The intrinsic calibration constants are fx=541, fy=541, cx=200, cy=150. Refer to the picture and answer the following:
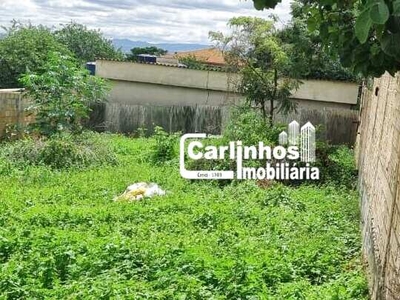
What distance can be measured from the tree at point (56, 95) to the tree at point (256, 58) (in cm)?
325

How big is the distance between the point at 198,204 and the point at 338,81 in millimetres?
9831

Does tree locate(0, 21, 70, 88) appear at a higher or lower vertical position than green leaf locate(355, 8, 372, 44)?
higher

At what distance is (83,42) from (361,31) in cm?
3183

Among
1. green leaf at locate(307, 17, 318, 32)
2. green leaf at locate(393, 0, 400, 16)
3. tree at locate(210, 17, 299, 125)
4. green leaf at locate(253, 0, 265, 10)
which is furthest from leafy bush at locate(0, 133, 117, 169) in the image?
green leaf at locate(393, 0, 400, 16)

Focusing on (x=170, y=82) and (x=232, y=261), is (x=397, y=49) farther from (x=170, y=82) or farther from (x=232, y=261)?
(x=170, y=82)

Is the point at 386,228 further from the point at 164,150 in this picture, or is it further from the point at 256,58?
the point at 256,58

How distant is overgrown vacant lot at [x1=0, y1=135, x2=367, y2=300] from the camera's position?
166 inches

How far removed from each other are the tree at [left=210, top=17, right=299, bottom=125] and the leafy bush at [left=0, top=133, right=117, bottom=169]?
11.7ft

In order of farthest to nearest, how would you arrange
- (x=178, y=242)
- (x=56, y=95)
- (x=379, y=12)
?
(x=56, y=95), (x=178, y=242), (x=379, y=12)

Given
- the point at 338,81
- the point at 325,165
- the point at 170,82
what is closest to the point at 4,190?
the point at 325,165

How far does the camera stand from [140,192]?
792 cm

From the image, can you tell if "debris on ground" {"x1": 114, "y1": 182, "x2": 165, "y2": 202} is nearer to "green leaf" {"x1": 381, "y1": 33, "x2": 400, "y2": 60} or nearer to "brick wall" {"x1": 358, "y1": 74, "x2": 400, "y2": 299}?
"brick wall" {"x1": 358, "y1": 74, "x2": 400, "y2": 299}

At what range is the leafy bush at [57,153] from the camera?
9915 millimetres

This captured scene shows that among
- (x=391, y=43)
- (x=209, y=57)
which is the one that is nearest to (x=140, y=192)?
(x=391, y=43)
